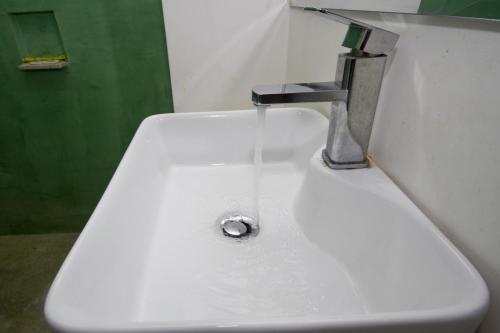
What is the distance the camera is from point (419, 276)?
1.10ft

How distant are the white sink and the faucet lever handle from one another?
19 centimetres

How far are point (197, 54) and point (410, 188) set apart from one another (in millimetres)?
734

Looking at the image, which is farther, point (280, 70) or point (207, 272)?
point (280, 70)

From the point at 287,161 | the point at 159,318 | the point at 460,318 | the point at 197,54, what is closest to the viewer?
the point at 460,318

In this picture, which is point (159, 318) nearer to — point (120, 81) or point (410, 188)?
point (410, 188)

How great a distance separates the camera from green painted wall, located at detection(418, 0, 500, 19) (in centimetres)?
26

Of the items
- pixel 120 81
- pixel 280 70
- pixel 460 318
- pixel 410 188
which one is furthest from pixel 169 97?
pixel 460 318

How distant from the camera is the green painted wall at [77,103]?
35.5 inches

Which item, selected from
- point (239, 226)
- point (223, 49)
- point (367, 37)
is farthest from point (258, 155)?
point (223, 49)

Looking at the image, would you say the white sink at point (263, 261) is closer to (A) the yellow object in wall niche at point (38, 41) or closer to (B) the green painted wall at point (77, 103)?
(B) the green painted wall at point (77, 103)

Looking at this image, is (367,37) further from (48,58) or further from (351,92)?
(48,58)

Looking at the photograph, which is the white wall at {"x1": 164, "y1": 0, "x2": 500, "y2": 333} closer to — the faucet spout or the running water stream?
the faucet spout

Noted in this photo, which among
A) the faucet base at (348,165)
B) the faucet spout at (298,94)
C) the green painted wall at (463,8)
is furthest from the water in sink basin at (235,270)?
the green painted wall at (463,8)

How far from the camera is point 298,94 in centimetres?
43
